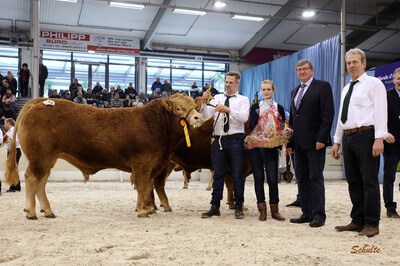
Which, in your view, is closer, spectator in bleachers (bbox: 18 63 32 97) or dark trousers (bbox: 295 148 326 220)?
dark trousers (bbox: 295 148 326 220)

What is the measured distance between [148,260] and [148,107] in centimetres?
262

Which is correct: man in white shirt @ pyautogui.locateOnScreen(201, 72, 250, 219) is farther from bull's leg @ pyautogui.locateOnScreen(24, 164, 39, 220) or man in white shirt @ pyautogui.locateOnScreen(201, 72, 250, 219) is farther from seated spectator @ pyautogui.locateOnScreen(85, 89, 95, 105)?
seated spectator @ pyautogui.locateOnScreen(85, 89, 95, 105)

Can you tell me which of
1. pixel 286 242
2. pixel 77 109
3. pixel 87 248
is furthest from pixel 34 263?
pixel 77 109

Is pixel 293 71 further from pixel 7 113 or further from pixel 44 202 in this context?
pixel 44 202

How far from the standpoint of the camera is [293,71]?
1944 centimetres

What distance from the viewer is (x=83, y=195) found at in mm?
7273

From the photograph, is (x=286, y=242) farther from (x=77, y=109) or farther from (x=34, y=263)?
(x=77, y=109)

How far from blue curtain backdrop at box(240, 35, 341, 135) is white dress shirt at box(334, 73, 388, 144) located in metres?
12.4

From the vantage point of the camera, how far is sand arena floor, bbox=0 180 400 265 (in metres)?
2.94

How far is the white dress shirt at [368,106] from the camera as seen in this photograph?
3.70 m

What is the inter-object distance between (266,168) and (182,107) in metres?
1.25

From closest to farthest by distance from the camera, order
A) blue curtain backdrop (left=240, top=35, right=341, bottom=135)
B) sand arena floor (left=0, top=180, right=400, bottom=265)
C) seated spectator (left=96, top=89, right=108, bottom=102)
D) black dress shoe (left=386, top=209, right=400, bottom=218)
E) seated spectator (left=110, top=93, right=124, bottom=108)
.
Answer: sand arena floor (left=0, top=180, right=400, bottom=265)
black dress shoe (left=386, top=209, right=400, bottom=218)
blue curtain backdrop (left=240, top=35, right=341, bottom=135)
seated spectator (left=110, top=93, right=124, bottom=108)
seated spectator (left=96, top=89, right=108, bottom=102)

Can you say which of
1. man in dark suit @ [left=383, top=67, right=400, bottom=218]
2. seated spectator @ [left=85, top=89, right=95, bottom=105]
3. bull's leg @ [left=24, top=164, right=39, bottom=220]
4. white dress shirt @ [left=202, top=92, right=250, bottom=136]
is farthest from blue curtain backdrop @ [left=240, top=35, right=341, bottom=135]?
bull's leg @ [left=24, top=164, right=39, bottom=220]

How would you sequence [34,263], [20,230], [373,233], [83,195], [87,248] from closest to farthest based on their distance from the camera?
[34,263] < [87,248] < [373,233] < [20,230] < [83,195]
